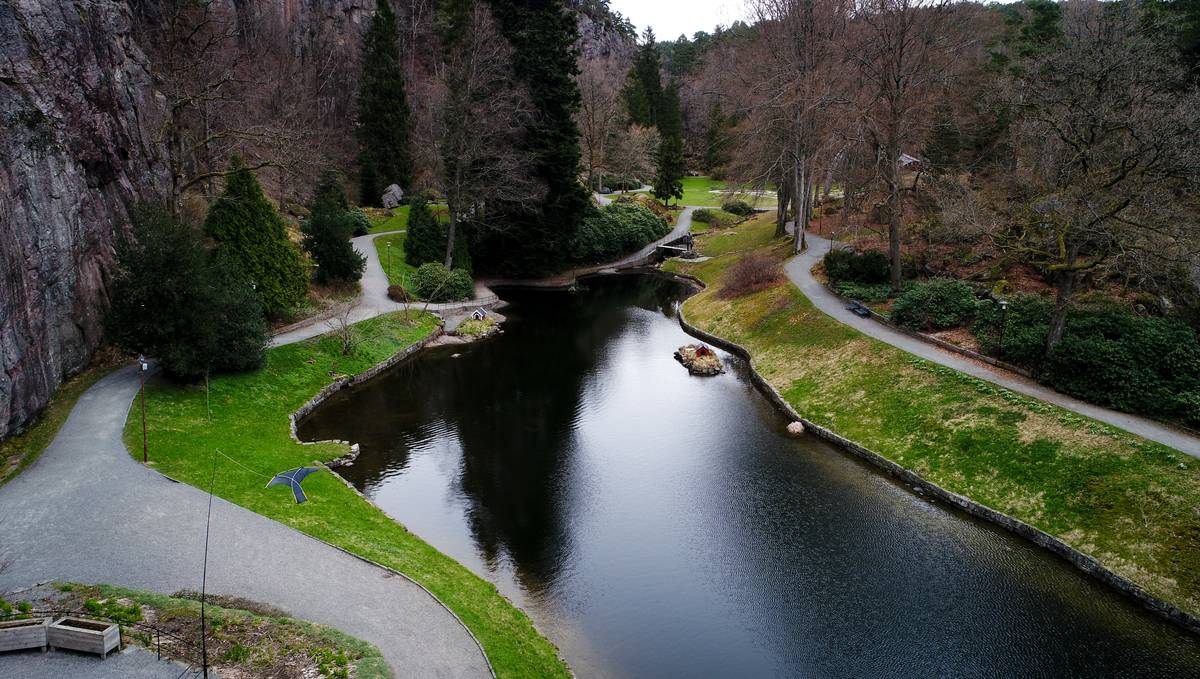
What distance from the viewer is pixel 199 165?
39312 mm

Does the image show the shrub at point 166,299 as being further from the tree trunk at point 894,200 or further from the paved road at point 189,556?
the tree trunk at point 894,200

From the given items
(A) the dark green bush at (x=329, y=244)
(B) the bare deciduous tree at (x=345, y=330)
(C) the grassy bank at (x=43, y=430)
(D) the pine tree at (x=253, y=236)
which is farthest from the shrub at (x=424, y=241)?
(C) the grassy bank at (x=43, y=430)

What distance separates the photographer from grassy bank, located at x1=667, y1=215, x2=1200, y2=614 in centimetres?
1622

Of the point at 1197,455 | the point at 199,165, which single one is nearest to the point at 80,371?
the point at 199,165

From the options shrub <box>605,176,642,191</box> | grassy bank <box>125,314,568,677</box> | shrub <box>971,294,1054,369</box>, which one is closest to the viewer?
grassy bank <box>125,314,568,677</box>

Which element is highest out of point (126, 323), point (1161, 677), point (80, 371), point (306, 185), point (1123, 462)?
point (306, 185)

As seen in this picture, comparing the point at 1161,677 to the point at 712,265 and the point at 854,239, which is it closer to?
the point at 854,239

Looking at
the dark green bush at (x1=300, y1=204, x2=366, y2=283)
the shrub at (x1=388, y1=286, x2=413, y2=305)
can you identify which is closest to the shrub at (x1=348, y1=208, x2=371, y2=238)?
the dark green bush at (x1=300, y1=204, x2=366, y2=283)

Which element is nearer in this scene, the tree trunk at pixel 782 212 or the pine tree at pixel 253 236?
the pine tree at pixel 253 236

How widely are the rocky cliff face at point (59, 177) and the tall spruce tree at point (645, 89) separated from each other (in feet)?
231

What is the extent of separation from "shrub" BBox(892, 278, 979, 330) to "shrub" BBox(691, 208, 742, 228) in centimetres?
3901

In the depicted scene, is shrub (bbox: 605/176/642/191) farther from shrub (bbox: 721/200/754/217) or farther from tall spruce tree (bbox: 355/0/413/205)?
tall spruce tree (bbox: 355/0/413/205)

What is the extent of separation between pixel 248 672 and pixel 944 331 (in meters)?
27.9

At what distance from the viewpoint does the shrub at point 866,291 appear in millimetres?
33719
